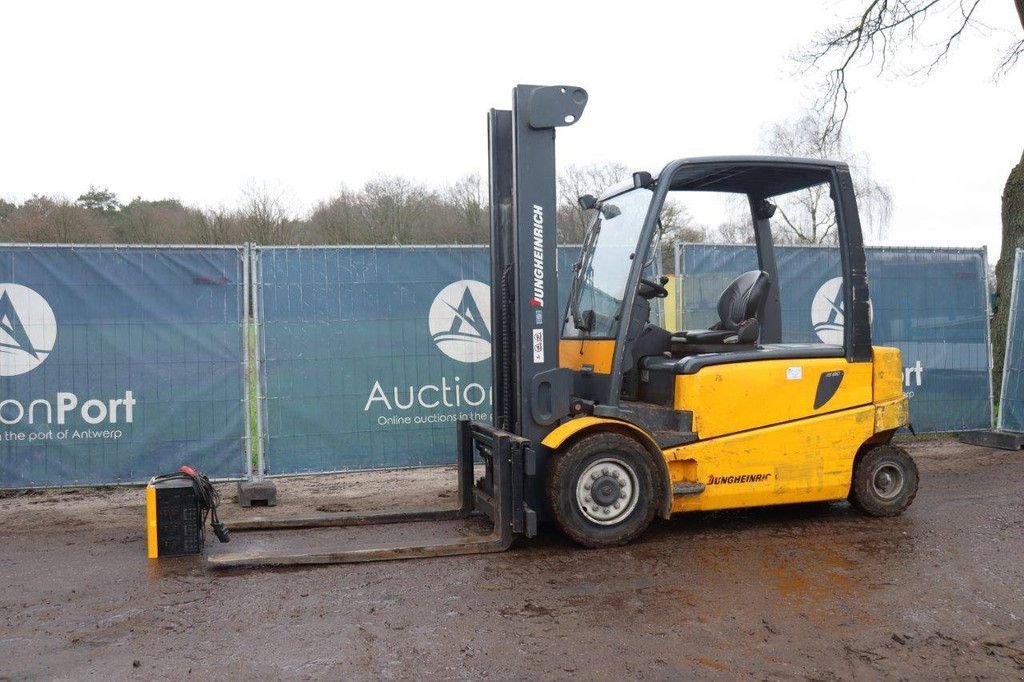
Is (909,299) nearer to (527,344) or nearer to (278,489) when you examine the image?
(527,344)

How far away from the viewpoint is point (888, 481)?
7203 millimetres

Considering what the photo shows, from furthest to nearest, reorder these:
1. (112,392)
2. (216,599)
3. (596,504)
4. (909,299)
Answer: (909,299) → (112,392) → (596,504) → (216,599)

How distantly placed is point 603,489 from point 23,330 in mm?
5852

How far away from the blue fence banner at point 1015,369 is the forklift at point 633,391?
5075 mm

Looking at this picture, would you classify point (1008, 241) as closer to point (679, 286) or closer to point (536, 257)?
point (679, 286)

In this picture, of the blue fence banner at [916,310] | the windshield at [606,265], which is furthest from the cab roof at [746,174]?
the blue fence banner at [916,310]

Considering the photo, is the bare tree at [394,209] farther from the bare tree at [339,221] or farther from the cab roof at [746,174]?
the cab roof at [746,174]

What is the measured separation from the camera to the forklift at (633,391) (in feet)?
20.6

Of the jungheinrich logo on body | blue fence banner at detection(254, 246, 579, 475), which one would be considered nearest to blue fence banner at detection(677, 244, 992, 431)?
the jungheinrich logo on body

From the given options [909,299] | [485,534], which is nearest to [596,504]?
[485,534]

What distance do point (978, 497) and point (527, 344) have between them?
4.51 m

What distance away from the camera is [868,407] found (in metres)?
6.96

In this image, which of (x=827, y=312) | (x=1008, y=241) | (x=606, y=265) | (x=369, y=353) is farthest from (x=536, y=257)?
(x=1008, y=241)

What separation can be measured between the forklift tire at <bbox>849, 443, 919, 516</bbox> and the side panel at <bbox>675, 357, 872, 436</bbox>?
0.50m
